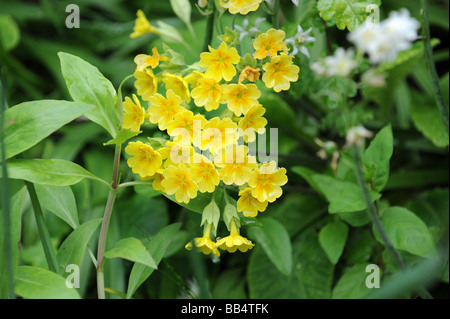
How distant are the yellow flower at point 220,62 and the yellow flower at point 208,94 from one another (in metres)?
0.01

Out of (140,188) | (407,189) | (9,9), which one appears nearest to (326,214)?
(407,189)

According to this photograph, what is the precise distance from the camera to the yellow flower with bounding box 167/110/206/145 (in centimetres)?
65

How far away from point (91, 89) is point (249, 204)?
304 mm

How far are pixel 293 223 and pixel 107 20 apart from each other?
1.11 m

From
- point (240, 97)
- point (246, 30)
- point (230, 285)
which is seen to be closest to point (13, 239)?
point (240, 97)

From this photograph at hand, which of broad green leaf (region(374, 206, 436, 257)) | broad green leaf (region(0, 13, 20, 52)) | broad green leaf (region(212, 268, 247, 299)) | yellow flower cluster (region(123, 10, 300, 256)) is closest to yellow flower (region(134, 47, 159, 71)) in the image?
yellow flower cluster (region(123, 10, 300, 256))

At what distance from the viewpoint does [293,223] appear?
117 centimetres

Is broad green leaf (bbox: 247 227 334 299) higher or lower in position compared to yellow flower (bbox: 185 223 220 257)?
lower

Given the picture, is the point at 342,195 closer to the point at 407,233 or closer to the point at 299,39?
the point at 407,233

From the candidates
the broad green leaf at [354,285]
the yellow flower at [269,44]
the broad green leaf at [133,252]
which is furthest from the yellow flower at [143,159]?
the broad green leaf at [354,285]

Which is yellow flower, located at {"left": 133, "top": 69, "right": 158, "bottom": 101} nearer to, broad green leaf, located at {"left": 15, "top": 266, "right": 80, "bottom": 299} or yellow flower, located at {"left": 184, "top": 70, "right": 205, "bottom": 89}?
yellow flower, located at {"left": 184, "top": 70, "right": 205, "bottom": 89}

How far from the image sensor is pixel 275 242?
959 mm

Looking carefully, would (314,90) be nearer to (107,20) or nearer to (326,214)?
(326,214)

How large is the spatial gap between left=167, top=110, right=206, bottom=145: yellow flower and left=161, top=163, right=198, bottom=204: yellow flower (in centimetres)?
4
